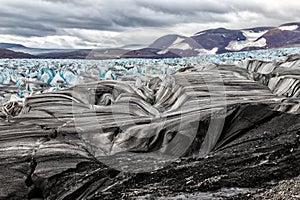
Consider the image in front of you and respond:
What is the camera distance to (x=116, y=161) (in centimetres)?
358

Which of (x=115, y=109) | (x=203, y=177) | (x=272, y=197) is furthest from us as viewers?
(x=115, y=109)

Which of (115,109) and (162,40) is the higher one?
(162,40)

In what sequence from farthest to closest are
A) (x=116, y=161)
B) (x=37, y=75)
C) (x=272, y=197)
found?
1. (x=37, y=75)
2. (x=116, y=161)
3. (x=272, y=197)

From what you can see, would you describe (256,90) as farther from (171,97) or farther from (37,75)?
(37,75)

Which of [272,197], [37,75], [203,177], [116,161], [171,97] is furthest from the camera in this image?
[37,75]

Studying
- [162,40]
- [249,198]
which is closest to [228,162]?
[249,198]

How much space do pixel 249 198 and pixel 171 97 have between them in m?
2.21

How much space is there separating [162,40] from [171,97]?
752 millimetres

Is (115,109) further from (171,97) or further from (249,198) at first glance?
(249,198)

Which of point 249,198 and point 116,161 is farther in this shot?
point 116,161

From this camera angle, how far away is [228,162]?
3.36 metres

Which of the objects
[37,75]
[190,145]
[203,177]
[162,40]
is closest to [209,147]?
[190,145]

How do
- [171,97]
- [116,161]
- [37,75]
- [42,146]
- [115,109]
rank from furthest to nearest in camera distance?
[37,75] < [171,97] < [115,109] < [42,146] < [116,161]

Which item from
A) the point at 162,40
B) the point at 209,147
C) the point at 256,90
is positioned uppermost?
the point at 162,40
